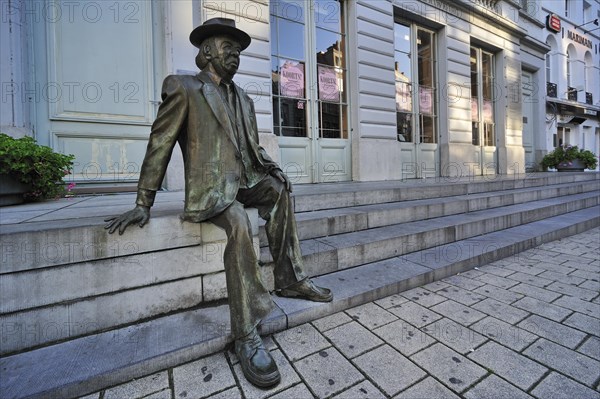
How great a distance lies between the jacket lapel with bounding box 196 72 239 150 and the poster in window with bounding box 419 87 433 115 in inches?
323

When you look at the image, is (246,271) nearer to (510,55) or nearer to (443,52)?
(443,52)

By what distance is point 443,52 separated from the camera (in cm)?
893

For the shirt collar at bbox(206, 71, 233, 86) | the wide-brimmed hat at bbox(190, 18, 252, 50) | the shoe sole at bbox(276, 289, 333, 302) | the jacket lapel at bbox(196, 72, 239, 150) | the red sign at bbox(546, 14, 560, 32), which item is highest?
the red sign at bbox(546, 14, 560, 32)

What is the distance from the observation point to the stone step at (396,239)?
2.91 m

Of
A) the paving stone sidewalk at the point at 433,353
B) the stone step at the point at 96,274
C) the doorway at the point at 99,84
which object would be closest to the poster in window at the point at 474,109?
the paving stone sidewalk at the point at 433,353

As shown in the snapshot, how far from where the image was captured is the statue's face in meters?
2.09

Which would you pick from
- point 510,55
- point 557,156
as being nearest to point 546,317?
point 510,55

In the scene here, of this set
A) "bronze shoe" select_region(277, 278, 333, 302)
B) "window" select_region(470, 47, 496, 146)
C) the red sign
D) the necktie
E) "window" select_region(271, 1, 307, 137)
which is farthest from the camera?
the red sign

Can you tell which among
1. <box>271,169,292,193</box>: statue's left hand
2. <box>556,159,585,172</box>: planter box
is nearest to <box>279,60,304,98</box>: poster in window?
<box>271,169,292,193</box>: statue's left hand

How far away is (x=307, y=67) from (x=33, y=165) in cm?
533

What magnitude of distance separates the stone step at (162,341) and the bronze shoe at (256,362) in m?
0.20

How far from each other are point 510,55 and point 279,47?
387 inches

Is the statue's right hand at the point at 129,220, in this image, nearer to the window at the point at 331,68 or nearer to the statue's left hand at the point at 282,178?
the statue's left hand at the point at 282,178

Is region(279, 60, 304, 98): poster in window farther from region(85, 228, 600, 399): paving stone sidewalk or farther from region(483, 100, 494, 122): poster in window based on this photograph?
region(483, 100, 494, 122): poster in window
